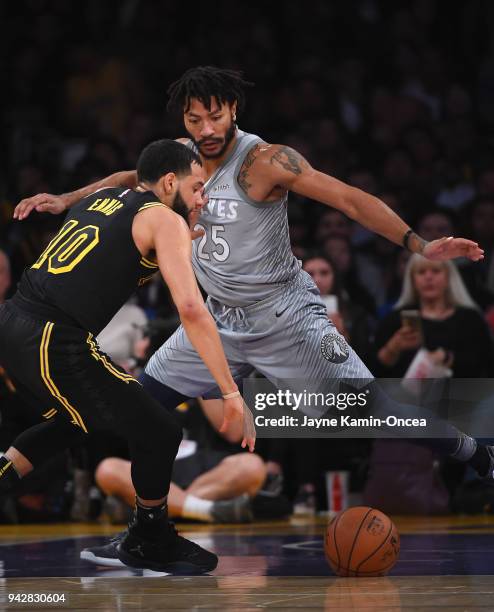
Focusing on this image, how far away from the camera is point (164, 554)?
4988mm

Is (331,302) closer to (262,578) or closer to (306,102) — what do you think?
(306,102)

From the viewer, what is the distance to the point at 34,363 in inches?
185

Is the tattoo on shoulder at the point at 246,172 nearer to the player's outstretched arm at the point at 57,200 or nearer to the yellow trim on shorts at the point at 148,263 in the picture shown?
the player's outstretched arm at the point at 57,200

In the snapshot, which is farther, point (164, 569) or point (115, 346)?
point (115, 346)

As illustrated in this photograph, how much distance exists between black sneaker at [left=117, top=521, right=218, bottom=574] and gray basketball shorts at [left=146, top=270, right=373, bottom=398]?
0.83m

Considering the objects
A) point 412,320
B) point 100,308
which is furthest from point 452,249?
point 412,320

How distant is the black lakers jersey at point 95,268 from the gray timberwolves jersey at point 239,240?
777 mm

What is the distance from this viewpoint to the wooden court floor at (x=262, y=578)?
4.15 meters

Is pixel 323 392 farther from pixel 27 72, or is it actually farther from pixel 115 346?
pixel 27 72

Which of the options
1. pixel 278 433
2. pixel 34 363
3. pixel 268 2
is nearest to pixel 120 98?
pixel 268 2

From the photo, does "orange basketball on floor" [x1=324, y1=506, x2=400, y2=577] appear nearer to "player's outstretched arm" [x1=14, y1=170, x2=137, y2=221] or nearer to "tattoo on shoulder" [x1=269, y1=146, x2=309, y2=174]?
"tattoo on shoulder" [x1=269, y1=146, x2=309, y2=174]

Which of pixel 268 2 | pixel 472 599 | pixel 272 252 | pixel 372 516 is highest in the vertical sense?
pixel 268 2

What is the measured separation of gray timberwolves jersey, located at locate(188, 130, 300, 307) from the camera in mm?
5500

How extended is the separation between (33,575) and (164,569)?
54cm
